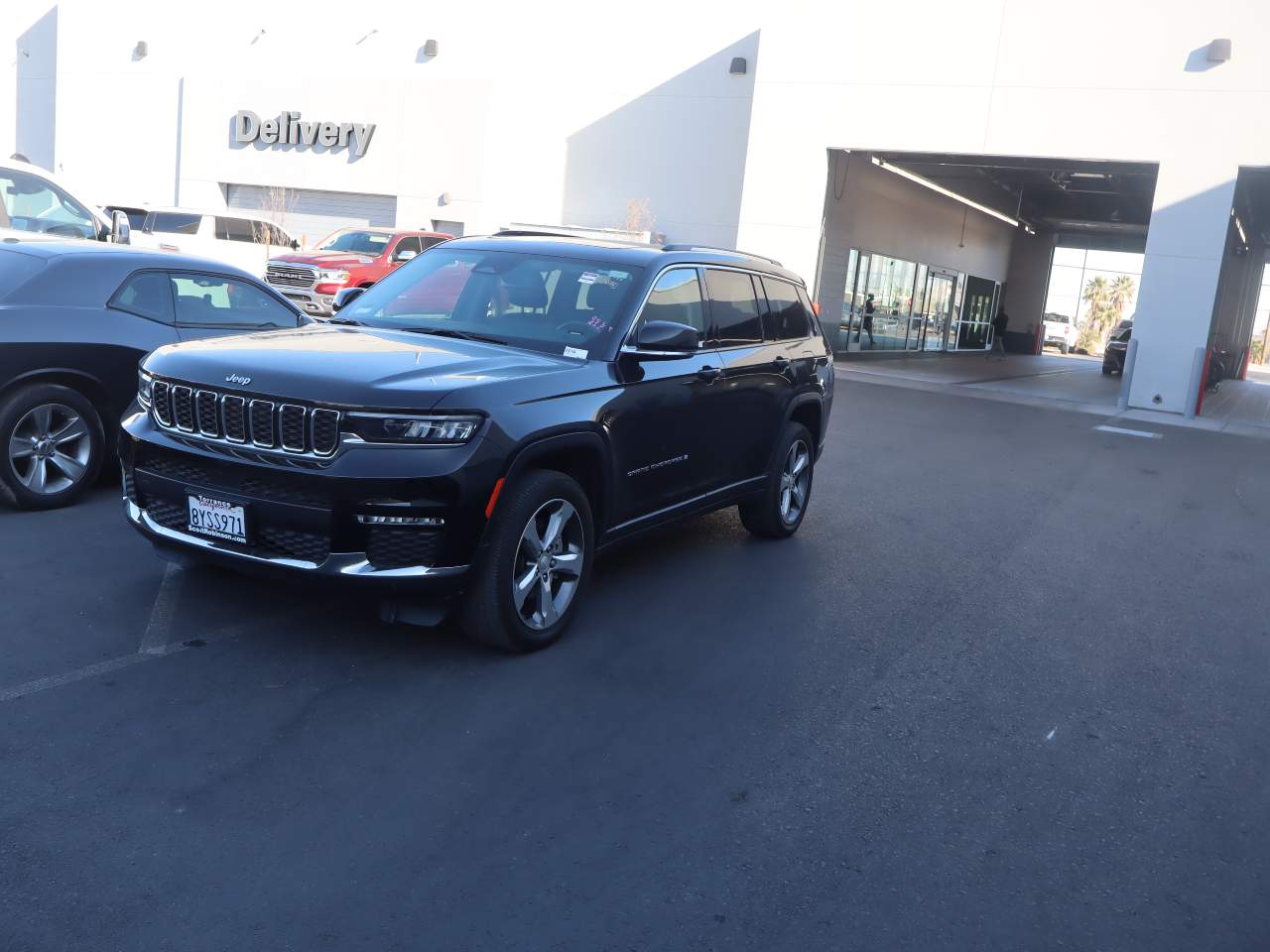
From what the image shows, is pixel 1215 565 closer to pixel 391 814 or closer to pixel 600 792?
pixel 600 792

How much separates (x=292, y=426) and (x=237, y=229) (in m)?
20.4

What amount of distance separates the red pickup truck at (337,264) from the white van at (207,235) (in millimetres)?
916

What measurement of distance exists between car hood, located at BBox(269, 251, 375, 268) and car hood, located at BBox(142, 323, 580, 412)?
15.9 metres

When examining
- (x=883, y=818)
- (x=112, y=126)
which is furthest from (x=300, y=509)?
(x=112, y=126)

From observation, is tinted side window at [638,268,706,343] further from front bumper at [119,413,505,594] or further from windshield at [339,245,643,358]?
front bumper at [119,413,505,594]

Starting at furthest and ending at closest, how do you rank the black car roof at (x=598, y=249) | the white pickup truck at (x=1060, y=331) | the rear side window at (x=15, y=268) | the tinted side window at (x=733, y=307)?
the white pickup truck at (x=1060, y=331) → the rear side window at (x=15, y=268) → the tinted side window at (x=733, y=307) → the black car roof at (x=598, y=249)

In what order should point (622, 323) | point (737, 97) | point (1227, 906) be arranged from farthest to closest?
point (737, 97) → point (622, 323) → point (1227, 906)

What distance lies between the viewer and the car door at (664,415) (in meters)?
5.76

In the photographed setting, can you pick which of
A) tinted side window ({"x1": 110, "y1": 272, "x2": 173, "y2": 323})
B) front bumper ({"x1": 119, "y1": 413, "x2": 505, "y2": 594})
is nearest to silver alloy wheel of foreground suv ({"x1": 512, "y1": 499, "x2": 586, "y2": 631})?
front bumper ({"x1": 119, "y1": 413, "x2": 505, "y2": 594})

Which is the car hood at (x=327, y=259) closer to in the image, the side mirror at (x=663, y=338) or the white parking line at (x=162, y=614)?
the white parking line at (x=162, y=614)

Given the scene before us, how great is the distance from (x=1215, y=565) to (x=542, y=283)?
5.52 m

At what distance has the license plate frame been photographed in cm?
479

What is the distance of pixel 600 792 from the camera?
4.07 metres

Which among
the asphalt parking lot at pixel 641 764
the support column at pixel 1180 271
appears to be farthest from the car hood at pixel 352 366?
the support column at pixel 1180 271
